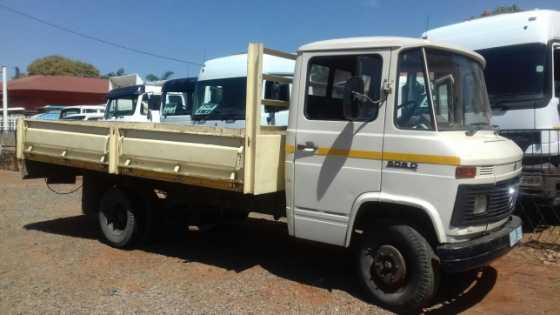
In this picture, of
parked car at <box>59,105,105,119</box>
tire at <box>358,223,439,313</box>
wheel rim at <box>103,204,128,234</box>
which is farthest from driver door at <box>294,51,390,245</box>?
parked car at <box>59,105,105,119</box>

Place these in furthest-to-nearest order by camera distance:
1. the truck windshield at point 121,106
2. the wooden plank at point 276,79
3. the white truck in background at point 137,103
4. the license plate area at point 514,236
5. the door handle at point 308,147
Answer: the truck windshield at point 121,106 → the white truck in background at point 137,103 → the wooden plank at point 276,79 → the door handle at point 308,147 → the license plate area at point 514,236

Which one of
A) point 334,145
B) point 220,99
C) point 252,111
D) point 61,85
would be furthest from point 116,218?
point 61,85

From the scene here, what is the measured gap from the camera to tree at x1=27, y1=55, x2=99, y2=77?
5947cm

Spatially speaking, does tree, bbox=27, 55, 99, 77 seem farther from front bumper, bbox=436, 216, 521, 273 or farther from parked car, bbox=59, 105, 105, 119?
front bumper, bbox=436, 216, 521, 273

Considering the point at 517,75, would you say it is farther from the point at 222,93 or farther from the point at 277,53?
the point at 222,93

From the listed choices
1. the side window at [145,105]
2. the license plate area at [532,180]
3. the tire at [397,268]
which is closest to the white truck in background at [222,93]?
the side window at [145,105]

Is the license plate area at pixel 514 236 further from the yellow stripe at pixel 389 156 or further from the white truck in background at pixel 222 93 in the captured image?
the white truck in background at pixel 222 93

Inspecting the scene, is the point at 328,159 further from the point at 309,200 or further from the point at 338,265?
the point at 338,265

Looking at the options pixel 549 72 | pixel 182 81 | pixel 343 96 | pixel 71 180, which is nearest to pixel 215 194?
pixel 343 96

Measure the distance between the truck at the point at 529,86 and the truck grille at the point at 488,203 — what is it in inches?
93.9

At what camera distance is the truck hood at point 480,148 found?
4387mm

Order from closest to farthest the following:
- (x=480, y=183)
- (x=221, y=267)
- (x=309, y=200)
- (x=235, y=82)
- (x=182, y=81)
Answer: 1. (x=480, y=183)
2. (x=309, y=200)
3. (x=221, y=267)
4. (x=235, y=82)
5. (x=182, y=81)

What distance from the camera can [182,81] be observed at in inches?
583

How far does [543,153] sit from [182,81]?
10.1 metres
